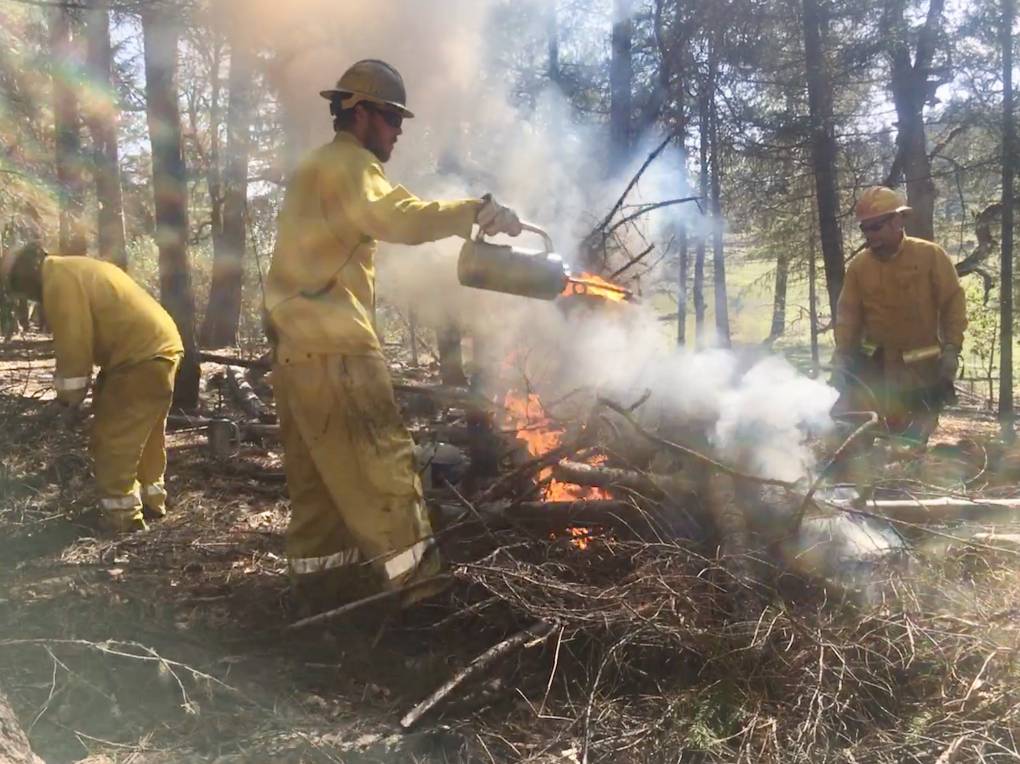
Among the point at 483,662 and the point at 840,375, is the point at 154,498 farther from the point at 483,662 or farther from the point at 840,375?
the point at 840,375

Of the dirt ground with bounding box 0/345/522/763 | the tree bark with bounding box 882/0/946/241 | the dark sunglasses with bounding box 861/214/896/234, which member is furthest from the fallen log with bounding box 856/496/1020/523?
the tree bark with bounding box 882/0/946/241

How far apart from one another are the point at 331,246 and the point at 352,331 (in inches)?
Answer: 13.8

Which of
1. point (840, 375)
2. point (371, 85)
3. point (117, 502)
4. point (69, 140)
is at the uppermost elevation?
point (69, 140)

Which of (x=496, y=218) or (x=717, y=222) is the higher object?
(x=717, y=222)

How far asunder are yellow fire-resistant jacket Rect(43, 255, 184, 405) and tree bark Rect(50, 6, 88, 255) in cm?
936

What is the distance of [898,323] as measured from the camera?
16.6 ft

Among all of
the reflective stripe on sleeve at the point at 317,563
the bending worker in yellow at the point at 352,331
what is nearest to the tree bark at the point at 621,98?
the bending worker in yellow at the point at 352,331

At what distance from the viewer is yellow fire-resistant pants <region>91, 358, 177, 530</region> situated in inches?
163

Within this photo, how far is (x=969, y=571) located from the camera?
3178 mm

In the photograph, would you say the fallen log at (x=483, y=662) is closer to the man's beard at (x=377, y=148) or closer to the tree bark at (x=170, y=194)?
the man's beard at (x=377, y=148)

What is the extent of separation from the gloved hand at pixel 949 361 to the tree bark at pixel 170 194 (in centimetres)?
590

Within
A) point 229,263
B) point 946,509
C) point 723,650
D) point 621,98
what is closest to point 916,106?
point 621,98

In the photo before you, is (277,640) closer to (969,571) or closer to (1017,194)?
(969,571)

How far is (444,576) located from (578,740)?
86 centimetres
